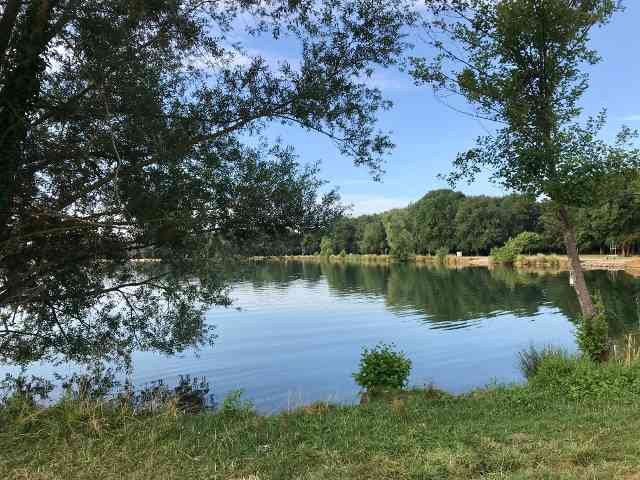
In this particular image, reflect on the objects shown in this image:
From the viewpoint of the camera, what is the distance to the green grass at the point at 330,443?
3.82 meters

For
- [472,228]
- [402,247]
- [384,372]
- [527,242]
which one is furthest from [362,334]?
[402,247]

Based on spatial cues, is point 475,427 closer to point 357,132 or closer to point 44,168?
point 357,132

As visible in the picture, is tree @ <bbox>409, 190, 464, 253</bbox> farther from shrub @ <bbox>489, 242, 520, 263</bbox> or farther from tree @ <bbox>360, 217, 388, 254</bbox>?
shrub @ <bbox>489, 242, 520, 263</bbox>

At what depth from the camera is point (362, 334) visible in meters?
21.6

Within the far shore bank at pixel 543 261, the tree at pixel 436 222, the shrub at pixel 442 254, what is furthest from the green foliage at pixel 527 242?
the tree at pixel 436 222

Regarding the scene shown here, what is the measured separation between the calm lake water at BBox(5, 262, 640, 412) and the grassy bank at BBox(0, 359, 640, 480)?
2.88 meters

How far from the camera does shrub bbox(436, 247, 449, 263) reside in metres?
84.4

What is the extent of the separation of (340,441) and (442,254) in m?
83.6

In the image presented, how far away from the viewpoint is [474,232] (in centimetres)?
8488

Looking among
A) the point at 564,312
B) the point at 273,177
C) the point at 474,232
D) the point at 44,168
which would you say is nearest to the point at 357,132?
the point at 273,177

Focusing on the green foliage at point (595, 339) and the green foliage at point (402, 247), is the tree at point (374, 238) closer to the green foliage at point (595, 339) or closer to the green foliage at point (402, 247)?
the green foliage at point (402, 247)

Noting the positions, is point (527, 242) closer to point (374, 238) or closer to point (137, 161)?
point (374, 238)

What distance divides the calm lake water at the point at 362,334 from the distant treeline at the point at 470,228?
67.5 feet

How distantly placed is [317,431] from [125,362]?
4.38 m
